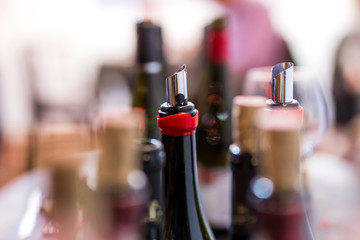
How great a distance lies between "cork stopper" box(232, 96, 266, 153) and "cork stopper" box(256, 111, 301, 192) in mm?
52

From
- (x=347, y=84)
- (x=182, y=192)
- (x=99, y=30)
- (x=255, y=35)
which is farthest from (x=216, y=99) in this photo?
(x=99, y=30)

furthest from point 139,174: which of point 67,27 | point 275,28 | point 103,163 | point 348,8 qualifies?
point 348,8

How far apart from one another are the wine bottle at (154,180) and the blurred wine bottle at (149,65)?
7 cm

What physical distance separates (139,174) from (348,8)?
2.04 m

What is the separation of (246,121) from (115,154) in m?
0.13

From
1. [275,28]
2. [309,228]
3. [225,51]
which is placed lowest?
[309,228]

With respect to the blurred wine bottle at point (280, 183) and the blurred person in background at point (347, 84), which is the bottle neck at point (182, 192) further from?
the blurred person in background at point (347, 84)

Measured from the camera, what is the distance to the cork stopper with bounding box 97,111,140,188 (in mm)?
236

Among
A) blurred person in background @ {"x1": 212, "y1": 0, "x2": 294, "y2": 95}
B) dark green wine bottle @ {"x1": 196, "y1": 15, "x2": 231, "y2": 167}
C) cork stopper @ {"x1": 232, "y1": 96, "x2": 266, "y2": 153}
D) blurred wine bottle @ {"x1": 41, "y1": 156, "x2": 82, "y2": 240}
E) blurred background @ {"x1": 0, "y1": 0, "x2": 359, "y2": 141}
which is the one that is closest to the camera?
blurred wine bottle @ {"x1": 41, "y1": 156, "x2": 82, "y2": 240}

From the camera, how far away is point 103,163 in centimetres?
24

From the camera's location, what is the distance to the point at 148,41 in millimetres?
390

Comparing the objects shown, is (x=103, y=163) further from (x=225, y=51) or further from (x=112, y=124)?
(x=225, y=51)

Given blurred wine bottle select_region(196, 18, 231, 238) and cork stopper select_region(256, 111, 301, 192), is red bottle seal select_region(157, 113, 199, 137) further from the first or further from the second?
blurred wine bottle select_region(196, 18, 231, 238)

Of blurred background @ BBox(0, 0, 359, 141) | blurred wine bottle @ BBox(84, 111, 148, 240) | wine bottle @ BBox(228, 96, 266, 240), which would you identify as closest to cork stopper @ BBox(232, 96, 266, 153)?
wine bottle @ BBox(228, 96, 266, 240)
